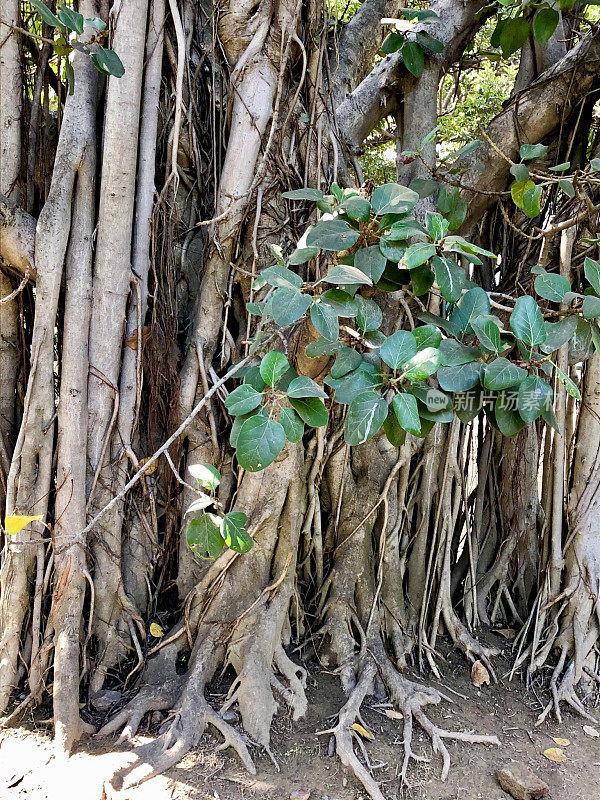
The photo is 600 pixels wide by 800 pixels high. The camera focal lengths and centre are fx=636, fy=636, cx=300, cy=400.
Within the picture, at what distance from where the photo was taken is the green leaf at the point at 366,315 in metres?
1.51

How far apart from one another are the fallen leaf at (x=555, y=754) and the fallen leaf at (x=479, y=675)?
0.33m

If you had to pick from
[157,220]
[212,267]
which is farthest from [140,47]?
[212,267]

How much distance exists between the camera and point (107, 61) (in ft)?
5.77

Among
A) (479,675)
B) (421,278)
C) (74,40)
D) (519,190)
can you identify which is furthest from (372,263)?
(479,675)

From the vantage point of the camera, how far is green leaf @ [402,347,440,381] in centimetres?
→ 128

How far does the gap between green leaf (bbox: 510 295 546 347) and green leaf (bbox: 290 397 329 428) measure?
1.48 ft

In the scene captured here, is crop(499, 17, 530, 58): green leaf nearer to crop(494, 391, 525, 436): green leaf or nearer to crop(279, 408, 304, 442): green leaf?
crop(494, 391, 525, 436): green leaf

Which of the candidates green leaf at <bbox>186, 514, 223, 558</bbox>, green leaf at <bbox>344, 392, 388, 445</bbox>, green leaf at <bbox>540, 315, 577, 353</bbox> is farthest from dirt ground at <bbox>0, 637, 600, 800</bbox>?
green leaf at <bbox>540, 315, 577, 353</bbox>

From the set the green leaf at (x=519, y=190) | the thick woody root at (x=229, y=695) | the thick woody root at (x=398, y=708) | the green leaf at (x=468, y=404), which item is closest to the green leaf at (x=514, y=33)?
the green leaf at (x=519, y=190)

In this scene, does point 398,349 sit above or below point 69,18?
below

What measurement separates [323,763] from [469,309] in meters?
1.41

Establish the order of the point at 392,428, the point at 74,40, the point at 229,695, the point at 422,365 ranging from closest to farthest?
1. the point at 422,365
2. the point at 392,428
3. the point at 74,40
4. the point at 229,695

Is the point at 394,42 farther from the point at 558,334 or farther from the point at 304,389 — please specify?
the point at 304,389

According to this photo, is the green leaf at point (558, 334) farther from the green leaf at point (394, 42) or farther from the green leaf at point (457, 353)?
the green leaf at point (394, 42)
